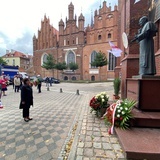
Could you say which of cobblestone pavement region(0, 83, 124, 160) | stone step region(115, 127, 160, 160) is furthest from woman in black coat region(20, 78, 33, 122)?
stone step region(115, 127, 160, 160)

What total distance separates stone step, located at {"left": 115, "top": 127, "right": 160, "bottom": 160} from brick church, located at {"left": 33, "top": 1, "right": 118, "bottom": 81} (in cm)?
3368

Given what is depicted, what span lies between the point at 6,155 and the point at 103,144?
7.23ft

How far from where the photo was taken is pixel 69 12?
43.8 metres

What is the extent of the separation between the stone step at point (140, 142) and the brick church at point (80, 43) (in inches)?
1326

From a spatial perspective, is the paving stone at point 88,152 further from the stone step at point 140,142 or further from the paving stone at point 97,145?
the stone step at point 140,142

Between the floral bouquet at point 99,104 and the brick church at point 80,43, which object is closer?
the floral bouquet at point 99,104

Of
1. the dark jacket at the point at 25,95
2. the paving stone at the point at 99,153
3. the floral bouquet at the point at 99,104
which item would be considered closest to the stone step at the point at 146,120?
the paving stone at the point at 99,153

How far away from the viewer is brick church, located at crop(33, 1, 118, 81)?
36.4m

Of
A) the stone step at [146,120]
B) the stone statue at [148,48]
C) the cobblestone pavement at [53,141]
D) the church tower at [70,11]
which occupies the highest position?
the church tower at [70,11]

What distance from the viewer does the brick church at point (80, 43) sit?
36375mm

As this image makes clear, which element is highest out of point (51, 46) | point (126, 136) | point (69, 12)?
point (69, 12)

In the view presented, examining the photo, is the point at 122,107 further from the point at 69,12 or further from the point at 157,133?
the point at 69,12

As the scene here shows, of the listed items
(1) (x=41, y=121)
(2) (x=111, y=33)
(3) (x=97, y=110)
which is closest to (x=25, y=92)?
(1) (x=41, y=121)

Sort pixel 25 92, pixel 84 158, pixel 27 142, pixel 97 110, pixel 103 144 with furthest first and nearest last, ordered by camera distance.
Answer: pixel 97 110
pixel 25 92
pixel 27 142
pixel 103 144
pixel 84 158
